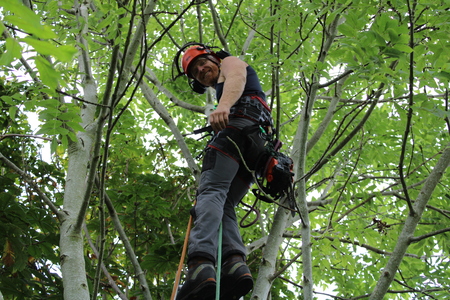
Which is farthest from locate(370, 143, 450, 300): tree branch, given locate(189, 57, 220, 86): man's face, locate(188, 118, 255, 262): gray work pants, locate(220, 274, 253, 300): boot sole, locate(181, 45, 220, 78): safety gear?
locate(181, 45, 220, 78): safety gear

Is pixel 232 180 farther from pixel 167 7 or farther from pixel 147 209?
pixel 167 7

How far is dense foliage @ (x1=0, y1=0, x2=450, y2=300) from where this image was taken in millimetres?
2668

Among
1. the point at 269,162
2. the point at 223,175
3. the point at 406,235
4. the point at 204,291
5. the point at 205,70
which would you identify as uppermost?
the point at 205,70

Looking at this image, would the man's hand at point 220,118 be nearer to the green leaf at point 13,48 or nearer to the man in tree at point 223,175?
the man in tree at point 223,175

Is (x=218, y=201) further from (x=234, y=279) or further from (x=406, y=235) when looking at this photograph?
(x=406, y=235)

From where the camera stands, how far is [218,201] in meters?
3.04

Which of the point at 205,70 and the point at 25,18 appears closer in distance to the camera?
the point at 25,18

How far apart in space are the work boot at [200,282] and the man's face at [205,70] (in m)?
1.59

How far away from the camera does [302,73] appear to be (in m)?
3.39

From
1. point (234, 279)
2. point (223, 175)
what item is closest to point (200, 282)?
point (234, 279)

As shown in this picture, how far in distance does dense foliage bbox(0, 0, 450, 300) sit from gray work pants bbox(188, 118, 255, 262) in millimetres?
287

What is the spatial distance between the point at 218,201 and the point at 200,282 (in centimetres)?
57

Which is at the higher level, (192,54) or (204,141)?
(204,141)

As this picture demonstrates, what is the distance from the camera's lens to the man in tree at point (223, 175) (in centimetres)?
280
